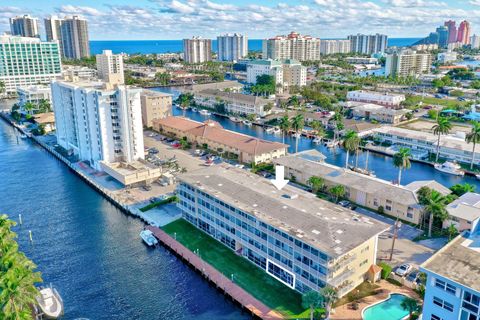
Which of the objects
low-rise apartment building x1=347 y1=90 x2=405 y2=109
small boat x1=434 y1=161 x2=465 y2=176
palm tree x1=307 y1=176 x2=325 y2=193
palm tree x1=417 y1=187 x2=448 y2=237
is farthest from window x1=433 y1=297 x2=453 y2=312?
low-rise apartment building x1=347 y1=90 x2=405 y2=109

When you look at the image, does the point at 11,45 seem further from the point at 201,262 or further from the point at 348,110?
the point at 201,262

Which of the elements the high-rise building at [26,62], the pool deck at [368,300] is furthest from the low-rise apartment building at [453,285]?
the high-rise building at [26,62]

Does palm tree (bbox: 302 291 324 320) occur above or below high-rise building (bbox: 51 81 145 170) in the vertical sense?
below

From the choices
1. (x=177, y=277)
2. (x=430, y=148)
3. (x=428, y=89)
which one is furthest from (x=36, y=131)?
(x=428, y=89)

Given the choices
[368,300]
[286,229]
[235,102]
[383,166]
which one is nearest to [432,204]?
[368,300]

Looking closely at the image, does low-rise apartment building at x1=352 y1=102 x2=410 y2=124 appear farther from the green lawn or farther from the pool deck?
the pool deck

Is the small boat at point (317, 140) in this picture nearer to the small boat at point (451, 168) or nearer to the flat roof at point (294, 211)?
the small boat at point (451, 168)

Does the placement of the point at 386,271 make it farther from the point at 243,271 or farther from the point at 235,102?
the point at 235,102
